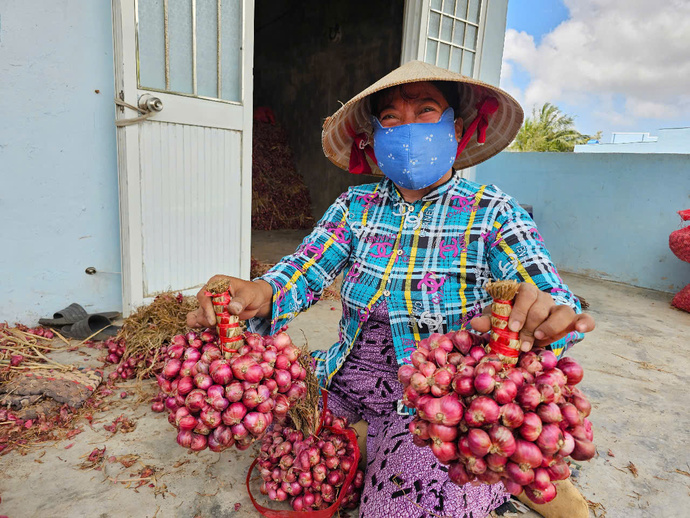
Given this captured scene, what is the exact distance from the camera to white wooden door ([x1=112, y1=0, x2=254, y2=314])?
2.88m

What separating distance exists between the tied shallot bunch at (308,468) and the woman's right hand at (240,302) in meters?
0.47

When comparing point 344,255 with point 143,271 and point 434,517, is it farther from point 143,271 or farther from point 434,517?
point 143,271

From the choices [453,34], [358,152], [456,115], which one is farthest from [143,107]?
[453,34]

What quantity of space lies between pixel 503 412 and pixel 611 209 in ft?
18.1

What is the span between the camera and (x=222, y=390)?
3.52 ft

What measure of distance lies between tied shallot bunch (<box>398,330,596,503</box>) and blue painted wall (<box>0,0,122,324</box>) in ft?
9.23

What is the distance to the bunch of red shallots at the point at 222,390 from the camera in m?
1.06

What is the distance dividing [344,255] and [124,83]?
2.12 metres

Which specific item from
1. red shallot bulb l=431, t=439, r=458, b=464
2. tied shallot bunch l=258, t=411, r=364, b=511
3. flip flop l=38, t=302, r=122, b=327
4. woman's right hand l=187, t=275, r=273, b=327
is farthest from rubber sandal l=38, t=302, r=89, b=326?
red shallot bulb l=431, t=439, r=458, b=464

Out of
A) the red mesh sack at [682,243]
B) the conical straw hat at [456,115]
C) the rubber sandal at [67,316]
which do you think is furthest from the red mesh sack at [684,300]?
the rubber sandal at [67,316]

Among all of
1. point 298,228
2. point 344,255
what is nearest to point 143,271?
point 344,255

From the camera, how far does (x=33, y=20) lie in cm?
263

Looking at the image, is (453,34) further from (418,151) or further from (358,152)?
(418,151)

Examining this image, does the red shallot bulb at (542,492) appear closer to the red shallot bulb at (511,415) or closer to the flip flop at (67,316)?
the red shallot bulb at (511,415)
